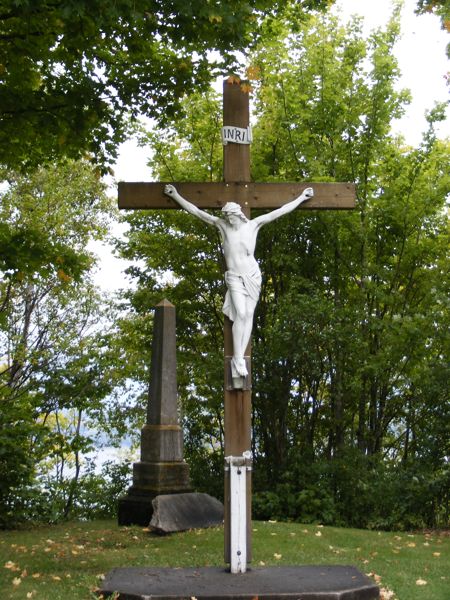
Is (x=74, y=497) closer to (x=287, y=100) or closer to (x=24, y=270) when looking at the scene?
(x=24, y=270)

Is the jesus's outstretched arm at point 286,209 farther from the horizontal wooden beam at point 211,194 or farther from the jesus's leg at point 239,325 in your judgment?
the jesus's leg at point 239,325

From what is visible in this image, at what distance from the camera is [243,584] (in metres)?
5.61

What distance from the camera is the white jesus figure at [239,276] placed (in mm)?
6441

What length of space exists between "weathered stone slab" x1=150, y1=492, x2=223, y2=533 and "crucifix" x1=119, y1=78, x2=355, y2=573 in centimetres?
398

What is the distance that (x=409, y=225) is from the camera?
1373cm

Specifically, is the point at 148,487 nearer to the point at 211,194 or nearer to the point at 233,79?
the point at 211,194

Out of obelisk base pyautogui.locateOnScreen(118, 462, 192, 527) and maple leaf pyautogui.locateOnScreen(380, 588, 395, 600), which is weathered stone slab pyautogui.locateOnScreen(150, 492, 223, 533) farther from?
maple leaf pyautogui.locateOnScreen(380, 588, 395, 600)

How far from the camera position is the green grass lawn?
256 inches

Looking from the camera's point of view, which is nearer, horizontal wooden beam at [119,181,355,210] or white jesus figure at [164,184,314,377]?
white jesus figure at [164,184,314,377]

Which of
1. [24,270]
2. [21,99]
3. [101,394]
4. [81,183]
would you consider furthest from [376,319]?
[81,183]

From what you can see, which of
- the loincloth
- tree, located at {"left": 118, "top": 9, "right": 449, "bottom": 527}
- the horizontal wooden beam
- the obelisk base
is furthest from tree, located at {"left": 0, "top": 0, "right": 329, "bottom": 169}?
the obelisk base

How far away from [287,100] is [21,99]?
19.8 ft

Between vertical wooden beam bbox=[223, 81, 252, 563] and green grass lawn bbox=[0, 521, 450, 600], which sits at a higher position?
vertical wooden beam bbox=[223, 81, 252, 563]

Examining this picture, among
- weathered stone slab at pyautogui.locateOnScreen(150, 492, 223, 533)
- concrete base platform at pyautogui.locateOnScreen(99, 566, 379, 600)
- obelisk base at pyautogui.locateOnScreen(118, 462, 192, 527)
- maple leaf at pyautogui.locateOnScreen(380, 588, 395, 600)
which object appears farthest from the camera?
obelisk base at pyautogui.locateOnScreen(118, 462, 192, 527)
